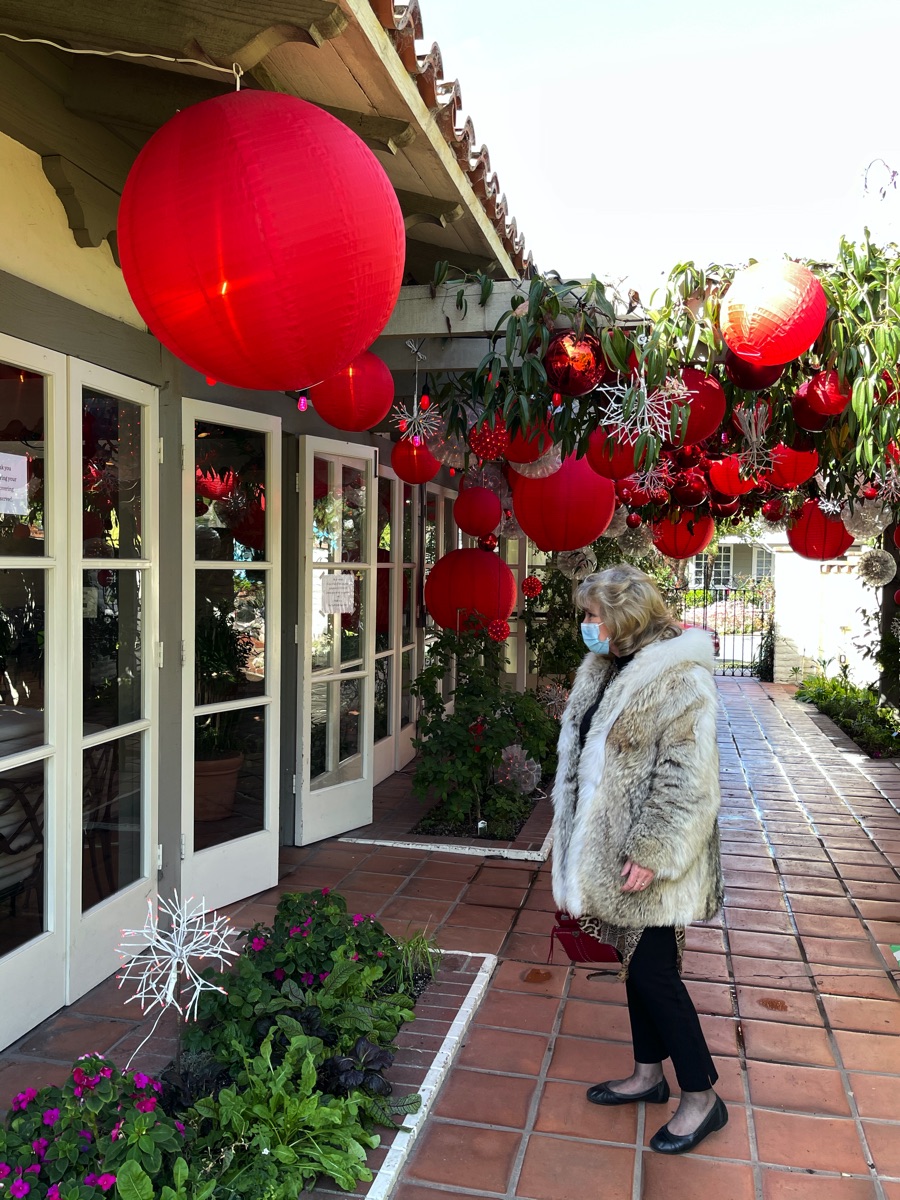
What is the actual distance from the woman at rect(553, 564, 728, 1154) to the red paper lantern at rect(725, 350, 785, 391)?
1133mm

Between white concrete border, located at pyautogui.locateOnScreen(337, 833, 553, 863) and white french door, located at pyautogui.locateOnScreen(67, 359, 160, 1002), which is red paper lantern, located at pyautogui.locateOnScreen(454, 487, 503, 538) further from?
white french door, located at pyautogui.locateOnScreen(67, 359, 160, 1002)

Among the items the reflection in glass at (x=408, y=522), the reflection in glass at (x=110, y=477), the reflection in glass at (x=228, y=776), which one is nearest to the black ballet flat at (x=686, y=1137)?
the reflection in glass at (x=228, y=776)

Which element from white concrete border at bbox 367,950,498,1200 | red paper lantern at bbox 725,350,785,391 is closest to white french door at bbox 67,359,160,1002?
white concrete border at bbox 367,950,498,1200

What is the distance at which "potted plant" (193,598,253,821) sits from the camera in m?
3.87

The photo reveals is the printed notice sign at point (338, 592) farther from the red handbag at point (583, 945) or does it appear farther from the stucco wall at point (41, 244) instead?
the red handbag at point (583, 945)

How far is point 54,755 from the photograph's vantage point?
291 cm

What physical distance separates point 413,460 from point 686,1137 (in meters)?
3.02

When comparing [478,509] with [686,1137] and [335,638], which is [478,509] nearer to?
[335,638]

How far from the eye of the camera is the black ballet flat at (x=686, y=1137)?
2322 mm

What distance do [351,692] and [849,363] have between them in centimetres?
329

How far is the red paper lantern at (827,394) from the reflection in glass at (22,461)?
2.74 m

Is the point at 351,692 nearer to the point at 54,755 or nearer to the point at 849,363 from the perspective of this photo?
the point at 54,755

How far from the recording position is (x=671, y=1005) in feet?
7.64

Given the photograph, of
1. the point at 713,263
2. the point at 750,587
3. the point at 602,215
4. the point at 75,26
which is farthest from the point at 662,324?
the point at 750,587
